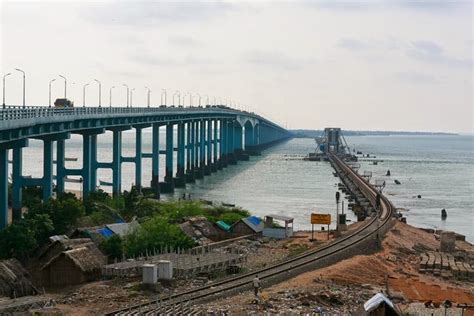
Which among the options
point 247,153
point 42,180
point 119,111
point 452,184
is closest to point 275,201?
point 119,111

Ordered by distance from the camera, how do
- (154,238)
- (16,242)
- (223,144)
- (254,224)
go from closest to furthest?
(16,242), (154,238), (254,224), (223,144)

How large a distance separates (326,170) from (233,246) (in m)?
96.0

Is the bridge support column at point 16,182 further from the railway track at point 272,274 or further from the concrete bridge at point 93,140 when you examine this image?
the railway track at point 272,274

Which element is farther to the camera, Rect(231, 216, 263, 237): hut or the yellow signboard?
the yellow signboard

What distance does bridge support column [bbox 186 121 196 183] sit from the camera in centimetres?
10938

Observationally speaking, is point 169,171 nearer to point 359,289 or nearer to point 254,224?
point 254,224

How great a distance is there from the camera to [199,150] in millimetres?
124312

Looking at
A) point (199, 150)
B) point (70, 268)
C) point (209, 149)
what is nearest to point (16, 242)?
point (70, 268)

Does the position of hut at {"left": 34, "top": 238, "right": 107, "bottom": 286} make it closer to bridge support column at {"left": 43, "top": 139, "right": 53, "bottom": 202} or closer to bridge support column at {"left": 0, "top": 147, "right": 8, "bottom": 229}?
bridge support column at {"left": 0, "top": 147, "right": 8, "bottom": 229}

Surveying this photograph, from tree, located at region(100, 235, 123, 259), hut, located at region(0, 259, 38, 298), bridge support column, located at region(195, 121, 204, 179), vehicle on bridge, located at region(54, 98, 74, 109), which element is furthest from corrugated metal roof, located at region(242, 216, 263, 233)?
bridge support column, located at region(195, 121, 204, 179)

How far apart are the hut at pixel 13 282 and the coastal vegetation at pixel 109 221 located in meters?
4.61

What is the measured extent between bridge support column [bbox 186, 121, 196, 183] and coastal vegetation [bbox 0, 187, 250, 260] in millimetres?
51449

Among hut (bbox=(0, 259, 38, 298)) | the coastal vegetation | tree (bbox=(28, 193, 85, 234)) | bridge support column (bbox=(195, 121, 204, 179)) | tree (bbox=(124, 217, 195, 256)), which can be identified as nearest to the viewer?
hut (bbox=(0, 259, 38, 298))

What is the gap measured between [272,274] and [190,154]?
3266 inches
